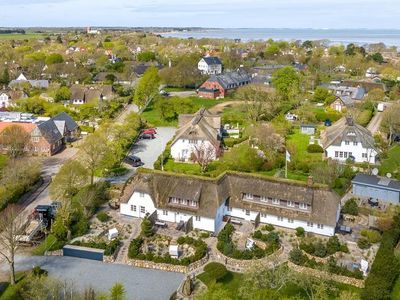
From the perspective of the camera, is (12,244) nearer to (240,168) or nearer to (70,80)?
(240,168)

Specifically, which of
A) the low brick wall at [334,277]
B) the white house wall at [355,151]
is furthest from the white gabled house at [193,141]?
the low brick wall at [334,277]

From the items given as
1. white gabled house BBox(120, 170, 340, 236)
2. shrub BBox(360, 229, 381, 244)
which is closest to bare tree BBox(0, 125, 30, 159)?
white gabled house BBox(120, 170, 340, 236)

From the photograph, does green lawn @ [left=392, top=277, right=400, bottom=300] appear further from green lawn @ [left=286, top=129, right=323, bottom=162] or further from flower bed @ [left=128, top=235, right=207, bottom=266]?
green lawn @ [left=286, top=129, right=323, bottom=162]

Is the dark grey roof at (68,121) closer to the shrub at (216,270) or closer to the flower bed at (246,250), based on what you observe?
the flower bed at (246,250)

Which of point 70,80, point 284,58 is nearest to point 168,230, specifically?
point 70,80

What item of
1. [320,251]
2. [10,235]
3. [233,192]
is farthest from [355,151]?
[10,235]

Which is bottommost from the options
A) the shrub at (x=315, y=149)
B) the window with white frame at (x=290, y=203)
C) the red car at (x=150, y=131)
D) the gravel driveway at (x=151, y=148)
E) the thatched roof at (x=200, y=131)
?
the gravel driveway at (x=151, y=148)
